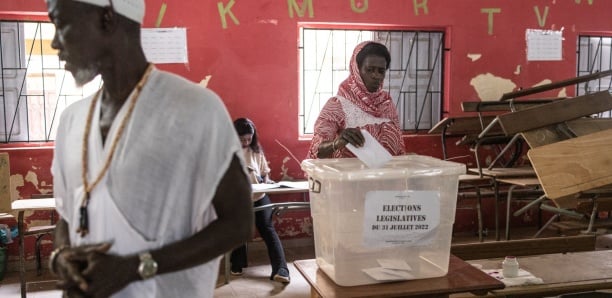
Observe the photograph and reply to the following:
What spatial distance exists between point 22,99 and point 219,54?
176 centimetres

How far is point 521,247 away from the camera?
273 centimetres

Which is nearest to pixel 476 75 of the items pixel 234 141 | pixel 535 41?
pixel 535 41

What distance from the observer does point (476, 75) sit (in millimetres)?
5961

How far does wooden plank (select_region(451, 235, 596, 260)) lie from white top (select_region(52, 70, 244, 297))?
1.76m

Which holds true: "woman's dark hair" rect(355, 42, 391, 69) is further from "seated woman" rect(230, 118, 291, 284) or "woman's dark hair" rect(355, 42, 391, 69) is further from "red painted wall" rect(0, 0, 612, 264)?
"red painted wall" rect(0, 0, 612, 264)

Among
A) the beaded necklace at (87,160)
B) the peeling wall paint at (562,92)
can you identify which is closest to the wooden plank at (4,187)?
the beaded necklace at (87,160)

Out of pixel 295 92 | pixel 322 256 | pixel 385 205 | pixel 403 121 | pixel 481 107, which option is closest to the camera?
pixel 385 205

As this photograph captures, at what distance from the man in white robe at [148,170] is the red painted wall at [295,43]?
4.15 meters

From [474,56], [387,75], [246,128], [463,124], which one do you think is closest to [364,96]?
[246,128]

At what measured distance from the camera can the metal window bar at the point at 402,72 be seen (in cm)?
564

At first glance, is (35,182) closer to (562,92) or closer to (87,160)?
(87,160)

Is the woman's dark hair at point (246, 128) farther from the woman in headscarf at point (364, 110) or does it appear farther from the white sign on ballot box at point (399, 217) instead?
the white sign on ballot box at point (399, 217)

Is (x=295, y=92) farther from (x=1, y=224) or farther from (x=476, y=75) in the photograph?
(x=1, y=224)

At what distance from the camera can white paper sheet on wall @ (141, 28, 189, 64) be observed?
503 centimetres
